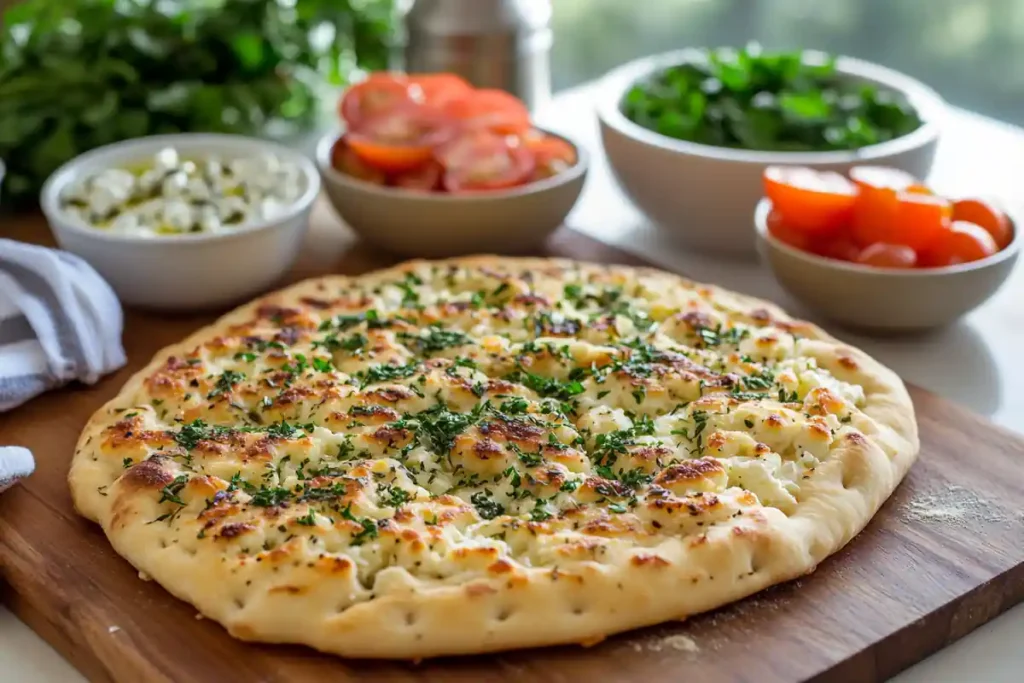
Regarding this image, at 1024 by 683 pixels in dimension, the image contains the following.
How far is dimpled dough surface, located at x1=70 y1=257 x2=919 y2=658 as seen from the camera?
2.07 meters

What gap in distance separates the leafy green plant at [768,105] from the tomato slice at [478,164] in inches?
17.7

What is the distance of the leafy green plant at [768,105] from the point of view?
3.52m

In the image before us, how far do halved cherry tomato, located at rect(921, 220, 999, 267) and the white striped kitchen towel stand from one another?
6.11 ft

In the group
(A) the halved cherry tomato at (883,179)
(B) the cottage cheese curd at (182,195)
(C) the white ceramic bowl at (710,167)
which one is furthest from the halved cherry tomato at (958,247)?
(B) the cottage cheese curd at (182,195)

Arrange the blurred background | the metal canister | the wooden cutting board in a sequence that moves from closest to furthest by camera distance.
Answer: the wooden cutting board
the metal canister
the blurred background

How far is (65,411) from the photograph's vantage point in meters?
2.81

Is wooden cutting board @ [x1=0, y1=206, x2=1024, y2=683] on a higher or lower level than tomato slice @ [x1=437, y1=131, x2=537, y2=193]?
lower

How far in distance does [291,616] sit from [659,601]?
0.57 metres

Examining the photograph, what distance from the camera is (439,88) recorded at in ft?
11.9

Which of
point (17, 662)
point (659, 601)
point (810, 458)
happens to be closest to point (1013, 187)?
point (810, 458)

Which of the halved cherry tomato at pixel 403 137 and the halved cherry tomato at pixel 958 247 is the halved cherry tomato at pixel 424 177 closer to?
the halved cherry tomato at pixel 403 137

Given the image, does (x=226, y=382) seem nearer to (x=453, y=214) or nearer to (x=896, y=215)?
(x=453, y=214)

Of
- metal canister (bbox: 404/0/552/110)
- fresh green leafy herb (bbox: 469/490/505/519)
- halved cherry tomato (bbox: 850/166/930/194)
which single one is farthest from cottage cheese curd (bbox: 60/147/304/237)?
halved cherry tomato (bbox: 850/166/930/194)

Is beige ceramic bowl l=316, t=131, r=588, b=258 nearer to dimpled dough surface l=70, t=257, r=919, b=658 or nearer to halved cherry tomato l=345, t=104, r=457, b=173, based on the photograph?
halved cherry tomato l=345, t=104, r=457, b=173
